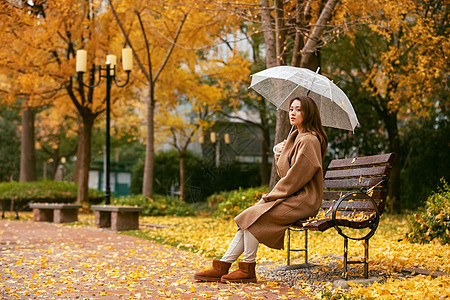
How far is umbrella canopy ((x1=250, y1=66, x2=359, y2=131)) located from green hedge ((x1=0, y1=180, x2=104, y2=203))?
1270 centimetres

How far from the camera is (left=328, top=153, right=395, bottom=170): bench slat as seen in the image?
4593 millimetres

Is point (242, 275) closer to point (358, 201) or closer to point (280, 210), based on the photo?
point (280, 210)

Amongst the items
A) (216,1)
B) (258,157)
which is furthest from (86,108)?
(258,157)

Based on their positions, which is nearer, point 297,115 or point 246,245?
point 246,245

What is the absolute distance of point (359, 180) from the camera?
193 inches

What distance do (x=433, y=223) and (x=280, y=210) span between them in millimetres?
3286

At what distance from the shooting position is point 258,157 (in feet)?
82.1

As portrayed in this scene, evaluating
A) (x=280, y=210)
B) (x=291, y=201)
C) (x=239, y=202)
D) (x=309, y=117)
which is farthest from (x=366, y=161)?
(x=239, y=202)

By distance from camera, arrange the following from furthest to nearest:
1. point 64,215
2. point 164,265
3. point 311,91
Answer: point 64,215 < point 164,265 < point 311,91

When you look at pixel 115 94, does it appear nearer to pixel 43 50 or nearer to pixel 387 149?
pixel 43 50

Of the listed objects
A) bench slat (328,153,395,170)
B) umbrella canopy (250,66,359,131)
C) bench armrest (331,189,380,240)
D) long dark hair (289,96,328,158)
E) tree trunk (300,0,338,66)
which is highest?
tree trunk (300,0,338,66)

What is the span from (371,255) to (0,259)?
4.46 metres

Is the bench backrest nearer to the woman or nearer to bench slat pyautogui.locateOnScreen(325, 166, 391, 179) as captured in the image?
bench slat pyautogui.locateOnScreen(325, 166, 391, 179)

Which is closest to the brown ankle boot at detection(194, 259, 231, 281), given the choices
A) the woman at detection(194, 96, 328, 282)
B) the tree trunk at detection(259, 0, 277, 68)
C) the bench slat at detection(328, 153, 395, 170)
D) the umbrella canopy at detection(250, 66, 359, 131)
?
the woman at detection(194, 96, 328, 282)
